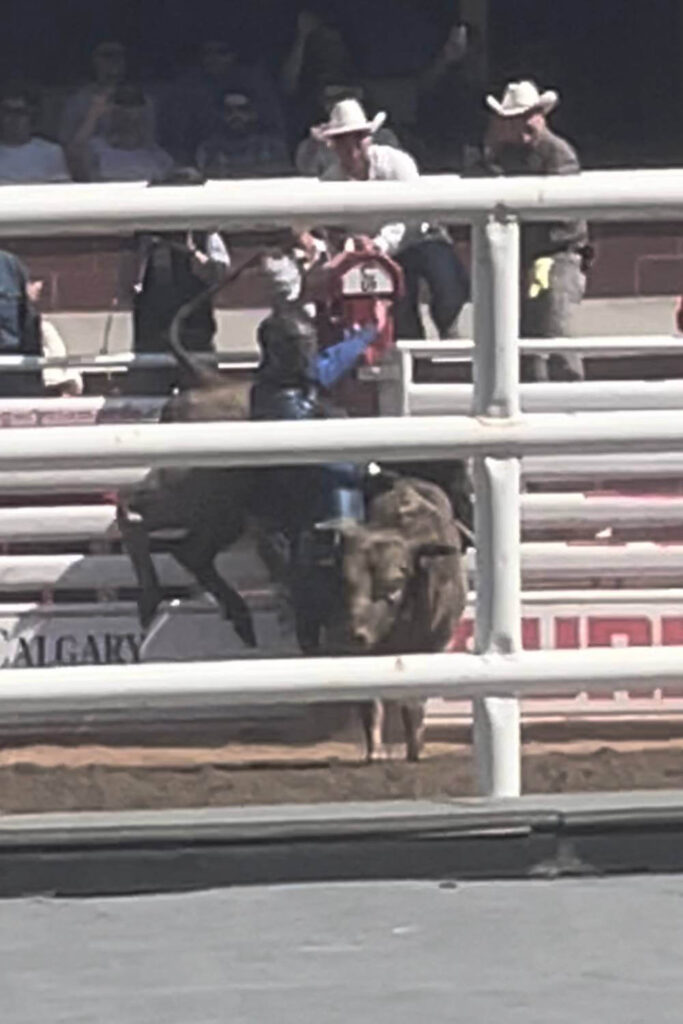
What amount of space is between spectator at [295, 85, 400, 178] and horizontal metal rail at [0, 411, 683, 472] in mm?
4463

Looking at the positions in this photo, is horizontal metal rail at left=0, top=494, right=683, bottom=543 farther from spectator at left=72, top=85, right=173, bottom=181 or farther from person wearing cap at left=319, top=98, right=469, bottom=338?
spectator at left=72, top=85, right=173, bottom=181

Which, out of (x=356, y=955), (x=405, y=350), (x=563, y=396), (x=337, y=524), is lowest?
(x=356, y=955)

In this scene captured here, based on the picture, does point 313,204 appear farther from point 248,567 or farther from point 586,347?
point 586,347

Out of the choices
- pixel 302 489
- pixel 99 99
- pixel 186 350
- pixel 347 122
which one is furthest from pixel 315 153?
pixel 302 489

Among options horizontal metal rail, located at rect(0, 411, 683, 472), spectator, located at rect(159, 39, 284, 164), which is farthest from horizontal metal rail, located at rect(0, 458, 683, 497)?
spectator, located at rect(159, 39, 284, 164)

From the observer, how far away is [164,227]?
5.21 m

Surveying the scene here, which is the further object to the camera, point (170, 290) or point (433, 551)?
point (170, 290)

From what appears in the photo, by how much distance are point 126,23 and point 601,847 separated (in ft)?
32.7

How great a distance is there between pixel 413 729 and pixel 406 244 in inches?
65.5

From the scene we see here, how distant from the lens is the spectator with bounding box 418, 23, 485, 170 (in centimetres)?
1362

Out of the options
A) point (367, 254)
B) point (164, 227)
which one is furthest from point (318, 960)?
point (367, 254)

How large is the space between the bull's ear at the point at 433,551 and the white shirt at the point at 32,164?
6584mm

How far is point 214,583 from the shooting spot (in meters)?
5.83

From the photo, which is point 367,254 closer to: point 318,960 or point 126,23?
point 318,960
